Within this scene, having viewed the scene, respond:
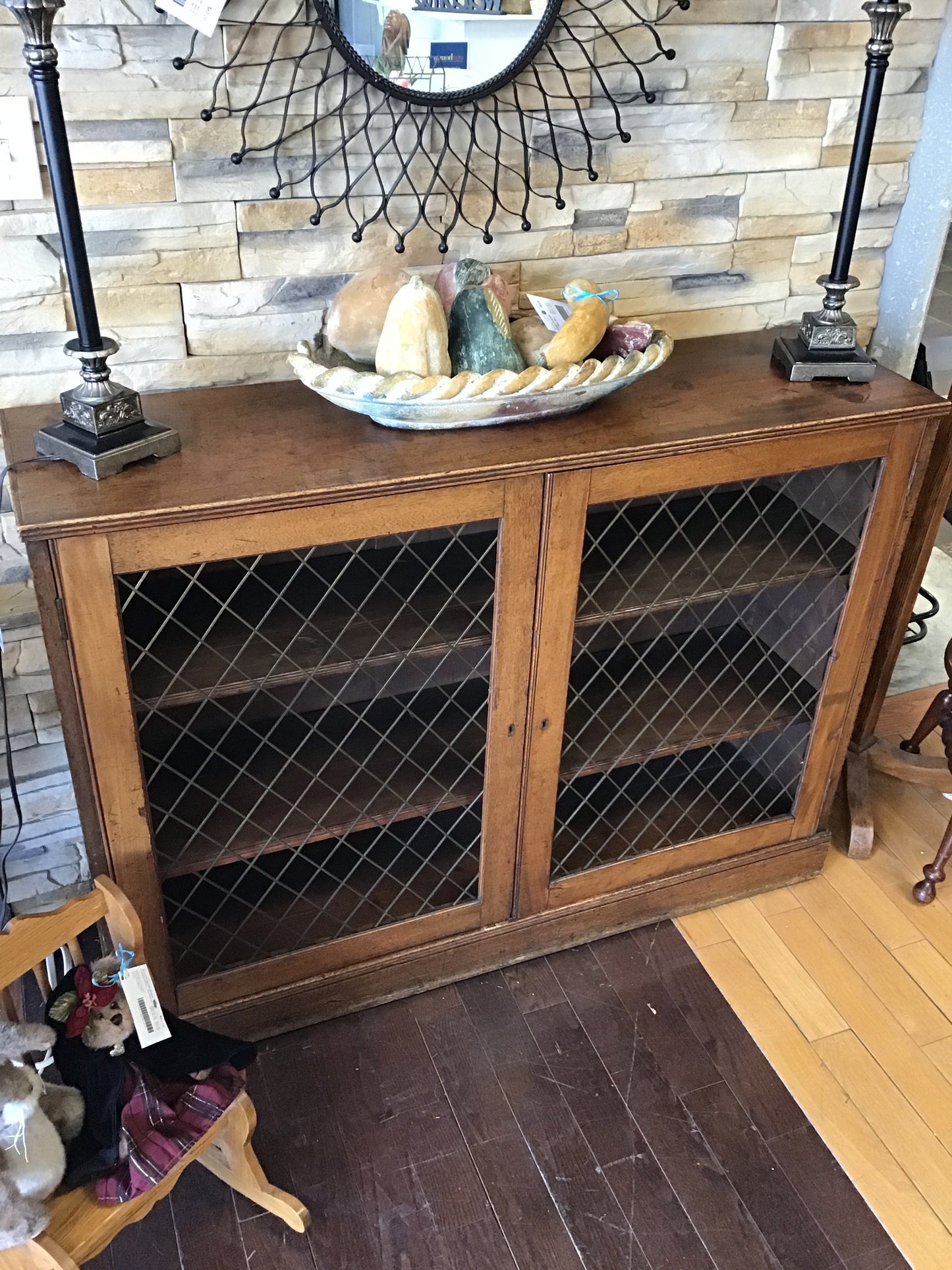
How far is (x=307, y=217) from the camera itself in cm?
162

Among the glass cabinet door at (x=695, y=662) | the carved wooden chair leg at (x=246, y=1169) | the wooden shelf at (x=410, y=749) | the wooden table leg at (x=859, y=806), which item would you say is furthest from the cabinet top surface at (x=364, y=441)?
the wooden table leg at (x=859, y=806)

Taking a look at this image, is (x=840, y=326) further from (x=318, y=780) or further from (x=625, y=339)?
(x=318, y=780)

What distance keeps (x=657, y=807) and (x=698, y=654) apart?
30 cm

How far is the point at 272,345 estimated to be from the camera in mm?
1695

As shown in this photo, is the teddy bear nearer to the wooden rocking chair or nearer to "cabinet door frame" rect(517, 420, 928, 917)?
the wooden rocking chair

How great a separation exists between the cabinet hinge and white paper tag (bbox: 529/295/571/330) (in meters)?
0.78

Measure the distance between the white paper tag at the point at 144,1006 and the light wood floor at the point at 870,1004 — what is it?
1033mm

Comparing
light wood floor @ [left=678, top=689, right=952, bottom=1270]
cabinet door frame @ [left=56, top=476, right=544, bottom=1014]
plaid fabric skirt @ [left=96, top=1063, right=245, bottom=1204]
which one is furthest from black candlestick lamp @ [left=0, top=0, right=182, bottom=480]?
light wood floor @ [left=678, top=689, right=952, bottom=1270]

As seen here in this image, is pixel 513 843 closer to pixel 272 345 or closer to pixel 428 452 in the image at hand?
pixel 428 452

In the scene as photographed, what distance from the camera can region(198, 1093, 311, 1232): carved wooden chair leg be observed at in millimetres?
1463

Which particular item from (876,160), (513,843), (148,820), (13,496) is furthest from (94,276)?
(876,160)

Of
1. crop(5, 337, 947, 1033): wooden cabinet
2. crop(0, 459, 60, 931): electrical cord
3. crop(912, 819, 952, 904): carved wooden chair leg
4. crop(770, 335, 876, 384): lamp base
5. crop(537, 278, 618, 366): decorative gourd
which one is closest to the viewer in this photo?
crop(5, 337, 947, 1033): wooden cabinet

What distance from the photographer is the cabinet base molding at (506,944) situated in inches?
71.3

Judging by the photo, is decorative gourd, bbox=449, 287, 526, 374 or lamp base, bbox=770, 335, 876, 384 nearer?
decorative gourd, bbox=449, 287, 526, 374
